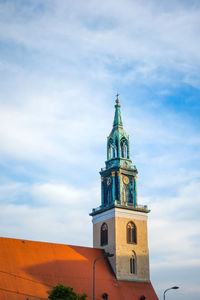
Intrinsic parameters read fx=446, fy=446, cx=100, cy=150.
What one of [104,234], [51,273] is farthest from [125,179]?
[51,273]

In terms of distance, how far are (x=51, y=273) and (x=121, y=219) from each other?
1485 centimetres

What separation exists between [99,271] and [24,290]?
13371 mm

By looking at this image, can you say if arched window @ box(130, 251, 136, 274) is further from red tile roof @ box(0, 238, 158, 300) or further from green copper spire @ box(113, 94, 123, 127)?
green copper spire @ box(113, 94, 123, 127)

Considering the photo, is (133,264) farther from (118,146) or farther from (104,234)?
(118,146)

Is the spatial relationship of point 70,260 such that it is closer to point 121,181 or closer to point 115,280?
point 115,280

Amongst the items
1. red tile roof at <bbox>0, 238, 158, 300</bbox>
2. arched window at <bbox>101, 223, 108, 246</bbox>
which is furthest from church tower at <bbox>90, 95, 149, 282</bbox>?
red tile roof at <bbox>0, 238, 158, 300</bbox>

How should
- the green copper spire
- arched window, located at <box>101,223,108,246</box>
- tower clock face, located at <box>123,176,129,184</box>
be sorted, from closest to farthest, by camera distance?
arched window, located at <box>101,223,108,246</box>
tower clock face, located at <box>123,176,129,184</box>
the green copper spire

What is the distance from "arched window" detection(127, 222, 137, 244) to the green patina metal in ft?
8.71

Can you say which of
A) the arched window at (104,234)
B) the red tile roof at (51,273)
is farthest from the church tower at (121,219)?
the red tile roof at (51,273)

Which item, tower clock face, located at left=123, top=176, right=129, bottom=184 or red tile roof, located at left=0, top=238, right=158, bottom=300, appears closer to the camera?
red tile roof, located at left=0, top=238, right=158, bottom=300

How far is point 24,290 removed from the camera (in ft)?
180

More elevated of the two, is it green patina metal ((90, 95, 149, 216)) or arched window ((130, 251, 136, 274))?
green patina metal ((90, 95, 149, 216))

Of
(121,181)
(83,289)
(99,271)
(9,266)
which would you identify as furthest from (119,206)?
(9,266)

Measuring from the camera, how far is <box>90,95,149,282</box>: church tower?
2645 inches
